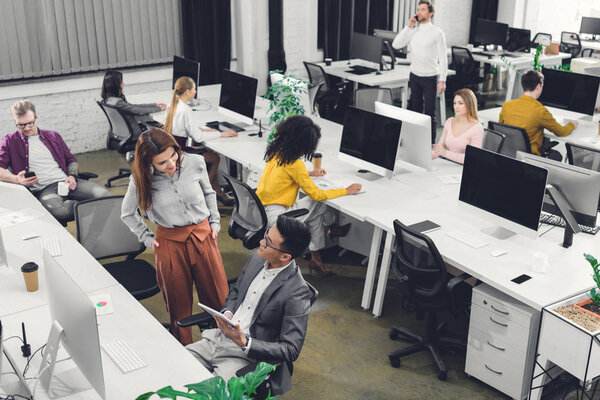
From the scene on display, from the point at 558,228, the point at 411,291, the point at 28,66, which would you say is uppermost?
the point at 28,66

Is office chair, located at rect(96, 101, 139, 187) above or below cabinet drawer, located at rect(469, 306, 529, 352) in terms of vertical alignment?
above

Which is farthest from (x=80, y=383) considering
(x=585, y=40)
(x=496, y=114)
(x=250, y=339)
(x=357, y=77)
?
(x=585, y=40)

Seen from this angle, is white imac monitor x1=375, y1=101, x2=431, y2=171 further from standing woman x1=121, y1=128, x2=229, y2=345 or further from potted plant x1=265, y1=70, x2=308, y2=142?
standing woman x1=121, y1=128, x2=229, y2=345

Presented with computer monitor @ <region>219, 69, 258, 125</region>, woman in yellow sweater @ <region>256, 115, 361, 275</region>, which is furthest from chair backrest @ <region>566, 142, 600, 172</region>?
computer monitor @ <region>219, 69, 258, 125</region>

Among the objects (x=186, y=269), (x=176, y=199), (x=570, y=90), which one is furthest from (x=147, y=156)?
(x=570, y=90)

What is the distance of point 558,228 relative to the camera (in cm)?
399

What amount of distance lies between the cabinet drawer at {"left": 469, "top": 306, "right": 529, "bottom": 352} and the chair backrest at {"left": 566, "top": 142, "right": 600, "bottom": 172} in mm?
2132

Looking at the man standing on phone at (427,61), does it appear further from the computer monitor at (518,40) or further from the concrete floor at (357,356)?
the concrete floor at (357,356)

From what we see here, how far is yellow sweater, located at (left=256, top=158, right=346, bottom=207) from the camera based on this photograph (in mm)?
4352

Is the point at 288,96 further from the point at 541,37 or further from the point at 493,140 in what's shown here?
the point at 541,37

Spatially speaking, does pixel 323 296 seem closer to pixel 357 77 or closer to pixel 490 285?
pixel 490 285

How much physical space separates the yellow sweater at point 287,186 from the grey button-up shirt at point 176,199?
81 centimetres

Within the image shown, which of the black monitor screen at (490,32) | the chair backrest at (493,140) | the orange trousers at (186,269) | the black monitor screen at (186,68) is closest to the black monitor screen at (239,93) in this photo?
the black monitor screen at (186,68)

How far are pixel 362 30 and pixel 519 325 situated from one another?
6985mm
